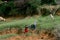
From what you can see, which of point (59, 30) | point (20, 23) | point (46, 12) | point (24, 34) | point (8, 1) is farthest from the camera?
point (8, 1)

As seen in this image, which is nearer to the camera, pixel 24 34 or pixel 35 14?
pixel 24 34

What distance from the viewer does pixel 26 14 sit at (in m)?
17.7

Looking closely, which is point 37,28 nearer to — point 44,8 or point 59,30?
point 59,30

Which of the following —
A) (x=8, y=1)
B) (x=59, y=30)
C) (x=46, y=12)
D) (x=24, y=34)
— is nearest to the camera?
(x=59, y=30)

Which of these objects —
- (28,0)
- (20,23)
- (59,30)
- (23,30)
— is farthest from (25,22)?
(28,0)

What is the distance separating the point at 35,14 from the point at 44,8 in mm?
819

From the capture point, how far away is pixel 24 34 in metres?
12.5

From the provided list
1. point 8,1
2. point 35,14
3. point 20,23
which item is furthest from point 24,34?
point 8,1

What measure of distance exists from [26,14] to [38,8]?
3.43 ft

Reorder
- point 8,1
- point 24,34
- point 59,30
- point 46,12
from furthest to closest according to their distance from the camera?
point 8,1, point 46,12, point 24,34, point 59,30

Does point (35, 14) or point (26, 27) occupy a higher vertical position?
point (26, 27)

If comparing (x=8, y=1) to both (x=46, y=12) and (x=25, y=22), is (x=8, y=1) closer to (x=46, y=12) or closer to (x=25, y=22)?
(x=46, y=12)

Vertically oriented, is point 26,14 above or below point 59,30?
below

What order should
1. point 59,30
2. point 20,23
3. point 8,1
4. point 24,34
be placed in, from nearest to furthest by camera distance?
point 59,30 → point 24,34 → point 20,23 → point 8,1
